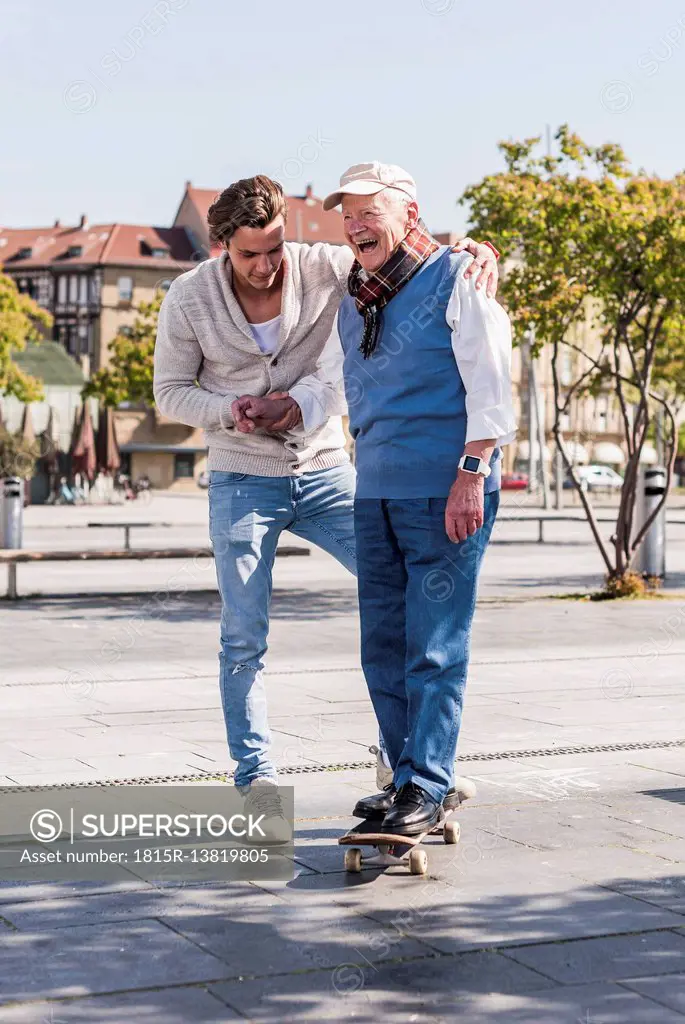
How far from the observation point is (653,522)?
14758mm

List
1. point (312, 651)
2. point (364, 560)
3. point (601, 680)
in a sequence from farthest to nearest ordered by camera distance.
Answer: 1. point (312, 651)
2. point (601, 680)
3. point (364, 560)

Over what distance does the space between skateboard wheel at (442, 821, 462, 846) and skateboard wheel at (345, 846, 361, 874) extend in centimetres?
41

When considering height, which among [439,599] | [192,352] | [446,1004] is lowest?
[446,1004]

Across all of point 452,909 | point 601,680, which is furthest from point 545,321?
point 452,909

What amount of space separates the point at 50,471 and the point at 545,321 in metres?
50.3

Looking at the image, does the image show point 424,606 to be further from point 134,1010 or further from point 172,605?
point 172,605

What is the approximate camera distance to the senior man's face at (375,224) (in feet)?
14.4

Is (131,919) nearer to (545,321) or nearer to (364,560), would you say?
(364,560)

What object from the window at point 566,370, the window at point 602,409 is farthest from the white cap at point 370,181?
the window at point 602,409

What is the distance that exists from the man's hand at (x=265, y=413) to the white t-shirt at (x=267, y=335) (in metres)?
0.19

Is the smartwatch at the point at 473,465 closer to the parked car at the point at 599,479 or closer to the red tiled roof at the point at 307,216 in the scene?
the parked car at the point at 599,479

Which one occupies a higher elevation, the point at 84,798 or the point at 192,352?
the point at 192,352

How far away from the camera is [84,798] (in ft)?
16.8

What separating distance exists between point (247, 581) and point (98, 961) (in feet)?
4.85
